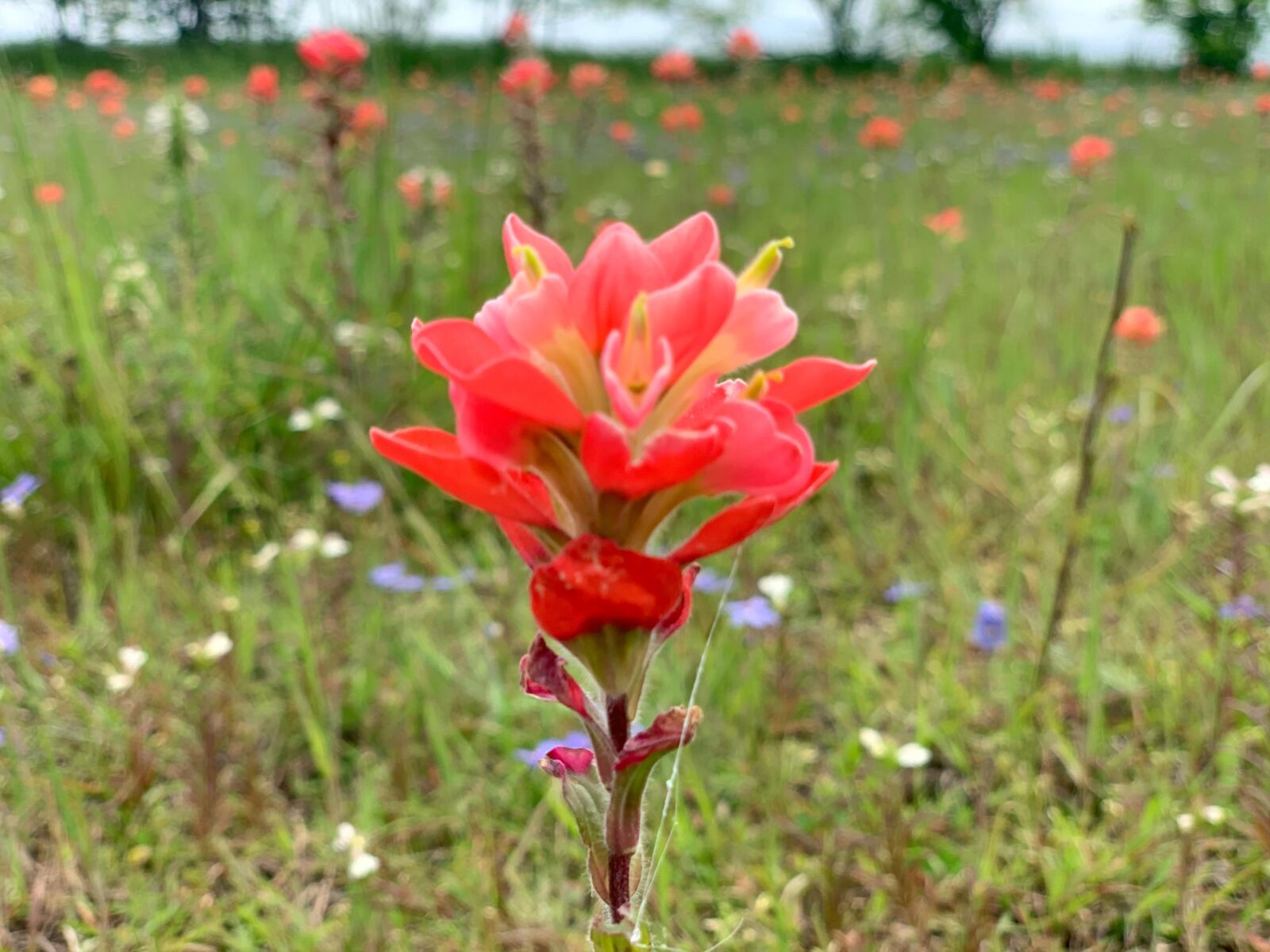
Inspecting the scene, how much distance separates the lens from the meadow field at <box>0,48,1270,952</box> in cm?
130

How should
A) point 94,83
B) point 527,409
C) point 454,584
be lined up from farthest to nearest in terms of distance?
1. point 94,83
2. point 454,584
3. point 527,409

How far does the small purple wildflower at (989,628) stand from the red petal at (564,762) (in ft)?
3.75

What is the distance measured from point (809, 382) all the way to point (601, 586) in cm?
22

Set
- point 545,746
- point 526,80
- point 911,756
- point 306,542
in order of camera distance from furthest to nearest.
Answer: point 526,80 → point 306,542 → point 545,746 → point 911,756

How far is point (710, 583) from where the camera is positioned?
1947 millimetres

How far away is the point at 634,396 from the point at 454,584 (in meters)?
1.31

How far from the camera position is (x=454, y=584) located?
1.85m

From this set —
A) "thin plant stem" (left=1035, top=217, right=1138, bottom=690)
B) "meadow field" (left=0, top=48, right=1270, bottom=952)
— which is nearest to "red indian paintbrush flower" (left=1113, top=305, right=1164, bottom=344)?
"meadow field" (left=0, top=48, right=1270, bottom=952)

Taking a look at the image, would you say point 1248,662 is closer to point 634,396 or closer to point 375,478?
point 634,396

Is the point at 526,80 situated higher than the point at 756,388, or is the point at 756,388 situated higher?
the point at 526,80

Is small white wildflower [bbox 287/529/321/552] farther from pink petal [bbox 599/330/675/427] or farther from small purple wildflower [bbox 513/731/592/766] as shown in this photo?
pink petal [bbox 599/330/675/427]

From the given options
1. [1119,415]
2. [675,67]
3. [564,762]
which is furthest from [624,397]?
[675,67]

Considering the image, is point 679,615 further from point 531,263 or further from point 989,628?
point 989,628

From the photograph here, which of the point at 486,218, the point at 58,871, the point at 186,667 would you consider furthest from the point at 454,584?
the point at 486,218
